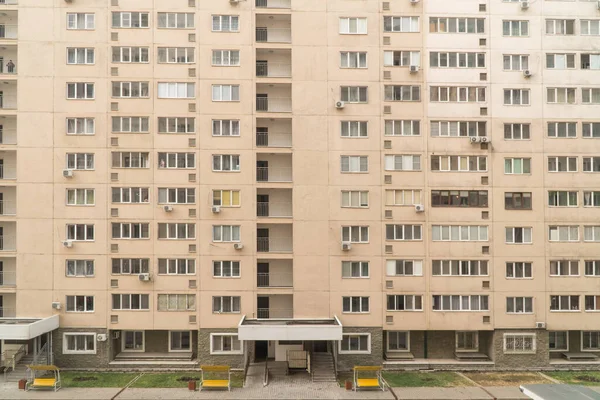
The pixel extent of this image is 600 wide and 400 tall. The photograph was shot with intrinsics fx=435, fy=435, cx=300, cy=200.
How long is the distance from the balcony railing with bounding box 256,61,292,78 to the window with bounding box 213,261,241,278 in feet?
43.7

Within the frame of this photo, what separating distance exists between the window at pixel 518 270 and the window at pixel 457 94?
37.9ft

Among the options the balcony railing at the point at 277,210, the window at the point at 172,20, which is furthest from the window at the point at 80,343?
the window at the point at 172,20

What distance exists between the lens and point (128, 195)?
29.5 meters

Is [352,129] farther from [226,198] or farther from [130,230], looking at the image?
[130,230]

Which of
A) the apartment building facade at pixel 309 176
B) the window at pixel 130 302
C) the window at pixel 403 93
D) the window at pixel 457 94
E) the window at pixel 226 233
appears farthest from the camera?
the window at pixel 457 94

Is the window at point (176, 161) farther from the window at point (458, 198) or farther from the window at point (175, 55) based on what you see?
the window at point (458, 198)

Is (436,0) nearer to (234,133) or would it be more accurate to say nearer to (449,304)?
(234,133)

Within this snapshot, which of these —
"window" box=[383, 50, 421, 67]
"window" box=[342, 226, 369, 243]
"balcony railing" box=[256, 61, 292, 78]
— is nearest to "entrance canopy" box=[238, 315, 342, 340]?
"window" box=[342, 226, 369, 243]

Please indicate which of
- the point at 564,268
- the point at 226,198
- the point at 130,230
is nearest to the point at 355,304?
the point at 226,198

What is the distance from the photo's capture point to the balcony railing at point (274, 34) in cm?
3091

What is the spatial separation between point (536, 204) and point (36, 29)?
3613 cm

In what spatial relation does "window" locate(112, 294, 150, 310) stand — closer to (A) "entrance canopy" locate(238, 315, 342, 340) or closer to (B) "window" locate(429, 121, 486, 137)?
(A) "entrance canopy" locate(238, 315, 342, 340)

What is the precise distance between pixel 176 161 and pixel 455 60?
2052 cm

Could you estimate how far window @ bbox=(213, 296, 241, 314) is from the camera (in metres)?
29.5
